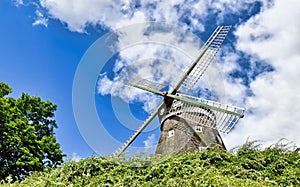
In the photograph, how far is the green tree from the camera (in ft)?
45.4

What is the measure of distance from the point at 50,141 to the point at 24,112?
5.71 ft

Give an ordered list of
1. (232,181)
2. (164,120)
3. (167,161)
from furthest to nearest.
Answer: (164,120), (167,161), (232,181)

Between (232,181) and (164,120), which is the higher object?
(164,120)

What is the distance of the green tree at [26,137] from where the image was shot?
45.4 ft

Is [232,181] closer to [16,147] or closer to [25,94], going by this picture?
[16,147]

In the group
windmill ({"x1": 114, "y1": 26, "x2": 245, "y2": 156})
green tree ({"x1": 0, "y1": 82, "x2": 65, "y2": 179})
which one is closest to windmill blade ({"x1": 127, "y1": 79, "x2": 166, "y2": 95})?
windmill ({"x1": 114, "y1": 26, "x2": 245, "y2": 156})

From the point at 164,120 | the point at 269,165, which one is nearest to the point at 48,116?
the point at 164,120

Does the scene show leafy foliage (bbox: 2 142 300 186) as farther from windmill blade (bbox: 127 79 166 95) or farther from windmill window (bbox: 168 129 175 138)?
windmill blade (bbox: 127 79 166 95)

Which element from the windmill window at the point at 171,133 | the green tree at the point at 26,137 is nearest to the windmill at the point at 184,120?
the windmill window at the point at 171,133

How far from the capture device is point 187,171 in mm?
7363

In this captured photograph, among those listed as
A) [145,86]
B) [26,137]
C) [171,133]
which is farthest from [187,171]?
[26,137]

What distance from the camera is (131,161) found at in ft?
26.3

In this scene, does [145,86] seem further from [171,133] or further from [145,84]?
[171,133]

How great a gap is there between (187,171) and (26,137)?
8901 millimetres
